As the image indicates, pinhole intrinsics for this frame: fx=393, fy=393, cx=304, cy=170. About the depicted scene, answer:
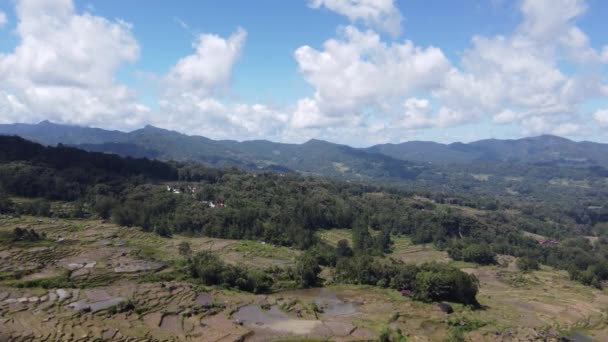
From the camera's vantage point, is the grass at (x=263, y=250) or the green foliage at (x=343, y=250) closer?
the grass at (x=263, y=250)

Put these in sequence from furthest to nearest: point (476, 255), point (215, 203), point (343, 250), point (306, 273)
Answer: point (215, 203) → point (476, 255) → point (343, 250) → point (306, 273)

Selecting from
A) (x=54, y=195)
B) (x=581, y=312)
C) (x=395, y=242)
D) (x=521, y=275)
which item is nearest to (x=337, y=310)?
(x=581, y=312)

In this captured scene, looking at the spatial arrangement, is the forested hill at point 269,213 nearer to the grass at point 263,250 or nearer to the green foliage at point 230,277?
the grass at point 263,250

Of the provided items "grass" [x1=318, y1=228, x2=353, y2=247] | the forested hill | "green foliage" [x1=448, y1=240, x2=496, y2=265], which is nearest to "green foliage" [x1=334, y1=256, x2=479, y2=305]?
the forested hill

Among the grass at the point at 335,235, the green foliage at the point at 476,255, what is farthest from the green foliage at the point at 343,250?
the green foliage at the point at 476,255

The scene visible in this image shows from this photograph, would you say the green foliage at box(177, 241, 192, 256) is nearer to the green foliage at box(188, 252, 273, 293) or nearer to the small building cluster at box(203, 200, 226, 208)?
the green foliage at box(188, 252, 273, 293)

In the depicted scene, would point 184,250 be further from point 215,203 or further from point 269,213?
point 215,203

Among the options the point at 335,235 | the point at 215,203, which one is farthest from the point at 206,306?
the point at 215,203

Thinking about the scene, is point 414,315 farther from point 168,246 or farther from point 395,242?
point 395,242
